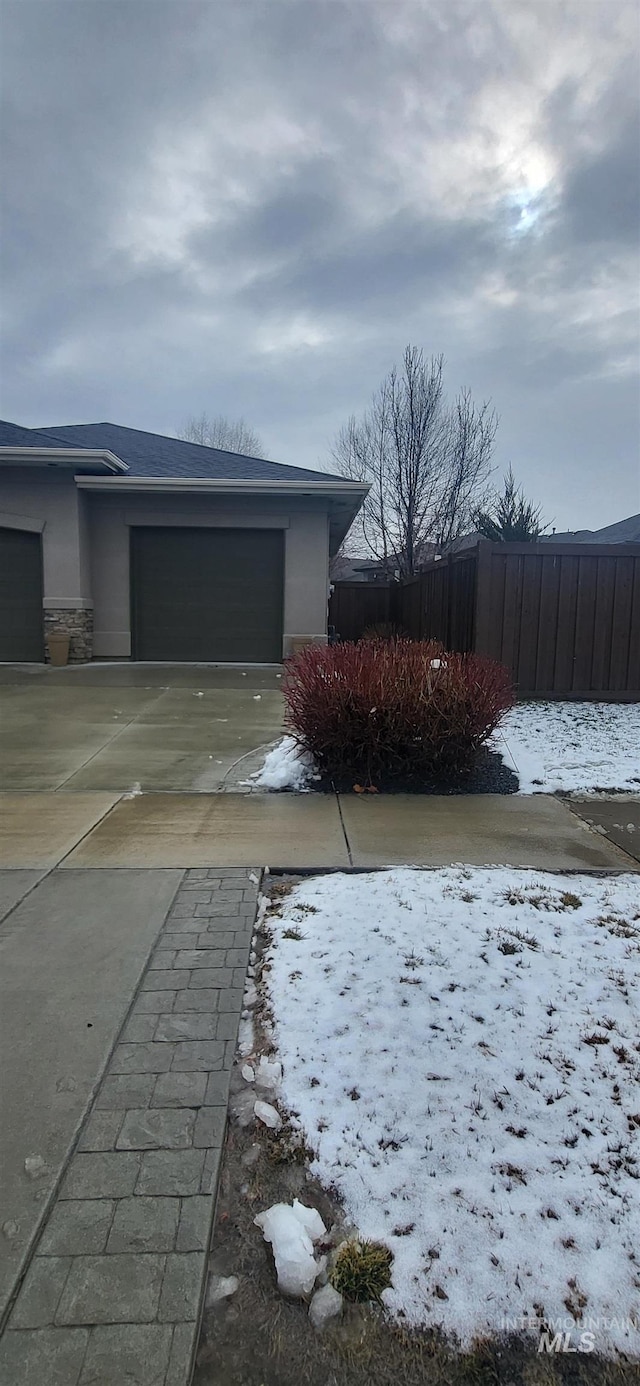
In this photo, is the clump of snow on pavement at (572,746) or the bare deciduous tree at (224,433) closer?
the clump of snow on pavement at (572,746)

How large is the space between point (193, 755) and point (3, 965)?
3.88 m

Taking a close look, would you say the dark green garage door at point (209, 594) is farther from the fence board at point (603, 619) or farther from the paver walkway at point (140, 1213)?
the paver walkway at point (140, 1213)

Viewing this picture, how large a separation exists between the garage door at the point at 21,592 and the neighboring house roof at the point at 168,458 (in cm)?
207

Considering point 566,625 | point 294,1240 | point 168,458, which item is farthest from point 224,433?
point 294,1240

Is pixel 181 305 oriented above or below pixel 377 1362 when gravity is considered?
above

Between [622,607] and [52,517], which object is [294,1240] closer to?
[622,607]

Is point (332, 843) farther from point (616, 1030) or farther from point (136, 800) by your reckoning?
point (616, 1030)

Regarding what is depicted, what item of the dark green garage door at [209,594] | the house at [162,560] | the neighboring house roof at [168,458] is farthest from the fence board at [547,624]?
the dark green garage door at [209,594]

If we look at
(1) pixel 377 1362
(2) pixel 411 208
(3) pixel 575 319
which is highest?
(2) pixel 411 208

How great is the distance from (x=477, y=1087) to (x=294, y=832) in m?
2.62

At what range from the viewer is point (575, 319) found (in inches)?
622

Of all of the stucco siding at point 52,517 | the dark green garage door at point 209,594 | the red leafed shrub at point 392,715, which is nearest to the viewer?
the red leafed shrub at point 392,715

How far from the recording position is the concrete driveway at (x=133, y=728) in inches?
241

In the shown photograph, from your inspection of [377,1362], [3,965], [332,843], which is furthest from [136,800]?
[377,1362]
